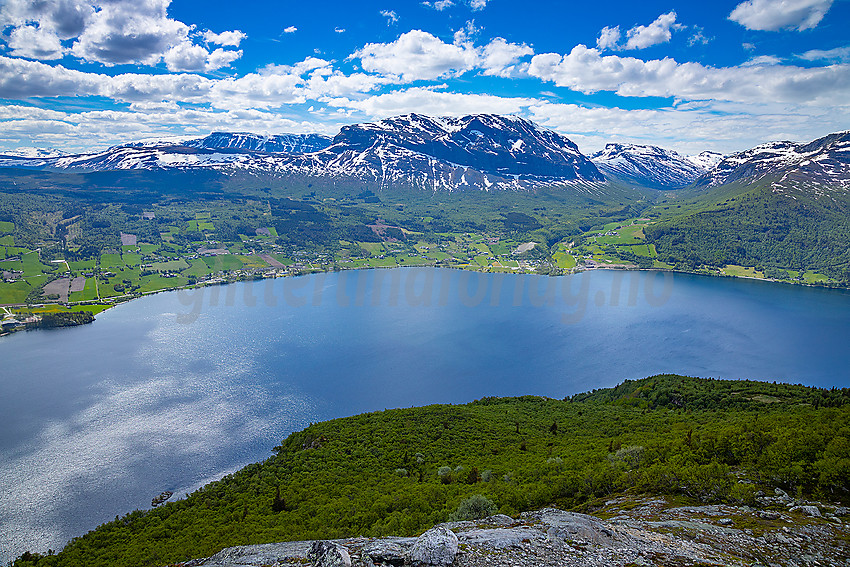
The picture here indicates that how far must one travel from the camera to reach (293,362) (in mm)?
78812

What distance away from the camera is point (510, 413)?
1950 inches

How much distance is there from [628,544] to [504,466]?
62.6 feet

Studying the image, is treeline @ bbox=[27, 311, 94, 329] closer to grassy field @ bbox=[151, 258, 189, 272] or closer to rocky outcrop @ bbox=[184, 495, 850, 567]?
grassy field @ bbox=[151, 258, 189, 272]

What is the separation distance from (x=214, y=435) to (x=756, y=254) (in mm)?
194720

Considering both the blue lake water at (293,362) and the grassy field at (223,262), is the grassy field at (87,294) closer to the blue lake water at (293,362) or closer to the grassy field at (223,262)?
the blue lake water at (293,362)

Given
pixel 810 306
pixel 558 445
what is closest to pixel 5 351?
pixel 558 445

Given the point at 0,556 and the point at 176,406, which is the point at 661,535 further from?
the point at 176,406

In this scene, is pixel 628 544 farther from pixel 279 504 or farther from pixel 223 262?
pixel 223 262

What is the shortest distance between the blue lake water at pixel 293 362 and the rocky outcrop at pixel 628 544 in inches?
1615

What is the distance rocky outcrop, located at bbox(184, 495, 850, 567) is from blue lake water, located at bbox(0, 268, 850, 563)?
41.0m

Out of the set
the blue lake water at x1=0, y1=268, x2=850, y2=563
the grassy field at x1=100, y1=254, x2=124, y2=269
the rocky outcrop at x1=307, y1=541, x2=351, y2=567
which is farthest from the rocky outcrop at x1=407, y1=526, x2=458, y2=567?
the grassy field at x1=100, y1=254, x2=124, y2=269

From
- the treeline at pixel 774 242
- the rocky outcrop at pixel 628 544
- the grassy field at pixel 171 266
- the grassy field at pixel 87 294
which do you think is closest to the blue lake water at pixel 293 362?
the grassy field at pixel 87 294

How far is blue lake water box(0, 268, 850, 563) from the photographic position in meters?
49.6

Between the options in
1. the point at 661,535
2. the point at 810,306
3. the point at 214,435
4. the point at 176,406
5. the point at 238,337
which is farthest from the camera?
the point at 810,306
